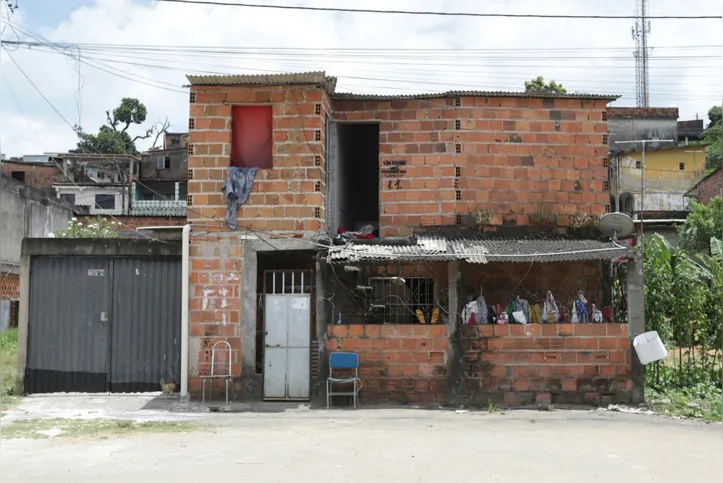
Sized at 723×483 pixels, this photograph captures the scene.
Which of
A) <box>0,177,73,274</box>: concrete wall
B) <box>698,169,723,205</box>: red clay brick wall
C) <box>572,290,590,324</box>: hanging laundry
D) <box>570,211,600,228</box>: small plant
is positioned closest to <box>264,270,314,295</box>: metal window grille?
<box>572,290,590,324</box>: hanging laundry

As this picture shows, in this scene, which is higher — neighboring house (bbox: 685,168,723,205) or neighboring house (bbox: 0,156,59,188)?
neighboring house (bbox: 0,156,59,188)

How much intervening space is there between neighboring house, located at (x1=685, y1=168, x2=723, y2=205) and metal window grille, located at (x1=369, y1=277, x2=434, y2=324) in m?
19.1

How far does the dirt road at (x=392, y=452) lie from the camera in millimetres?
7316

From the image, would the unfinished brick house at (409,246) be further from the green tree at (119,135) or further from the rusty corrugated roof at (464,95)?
the green tree at (119,135)

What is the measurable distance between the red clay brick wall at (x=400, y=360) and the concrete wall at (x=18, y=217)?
49.4ft

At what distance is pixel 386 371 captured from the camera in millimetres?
12273

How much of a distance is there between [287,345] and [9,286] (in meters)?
14.4

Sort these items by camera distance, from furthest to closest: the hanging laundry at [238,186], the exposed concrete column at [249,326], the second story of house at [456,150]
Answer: the second story of house at [456,150] → the hanging laundry at [238,186] → the exposed concrete column at [249,326]

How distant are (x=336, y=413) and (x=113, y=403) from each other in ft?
12.7

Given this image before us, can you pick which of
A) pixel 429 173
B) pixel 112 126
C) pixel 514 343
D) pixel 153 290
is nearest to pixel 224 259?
pixel 153 290

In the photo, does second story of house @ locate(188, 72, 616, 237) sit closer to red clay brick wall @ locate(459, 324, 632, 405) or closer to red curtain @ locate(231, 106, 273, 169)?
red curtain @ locate(231, 106, 273, 169)

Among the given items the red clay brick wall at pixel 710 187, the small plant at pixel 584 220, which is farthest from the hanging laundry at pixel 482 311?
the red clay brick wall at pixel 710 187

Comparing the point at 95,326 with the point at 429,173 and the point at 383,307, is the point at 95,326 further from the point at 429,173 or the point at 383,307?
the point at 429,173

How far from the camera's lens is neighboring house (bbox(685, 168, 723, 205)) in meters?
28.3
